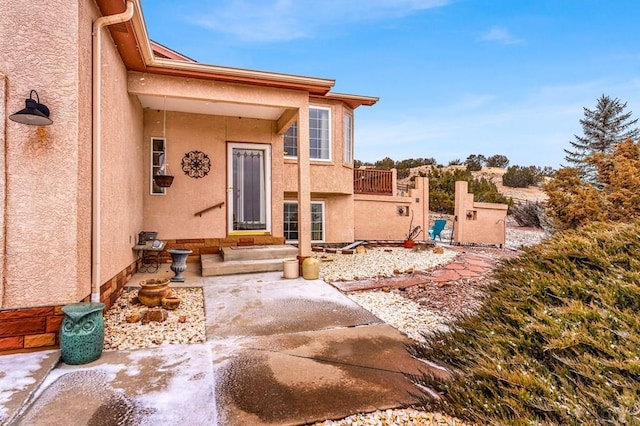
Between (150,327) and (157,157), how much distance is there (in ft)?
15.7

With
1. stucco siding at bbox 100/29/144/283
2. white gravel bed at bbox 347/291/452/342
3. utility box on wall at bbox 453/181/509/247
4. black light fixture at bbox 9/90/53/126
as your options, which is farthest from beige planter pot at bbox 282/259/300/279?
utility box on wall at bbox 453/181/509/247

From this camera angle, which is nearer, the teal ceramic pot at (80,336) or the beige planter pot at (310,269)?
the teal ceramic pot at (80,336)

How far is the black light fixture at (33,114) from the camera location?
2.94m

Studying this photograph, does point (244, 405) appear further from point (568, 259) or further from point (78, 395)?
point (568, 259)

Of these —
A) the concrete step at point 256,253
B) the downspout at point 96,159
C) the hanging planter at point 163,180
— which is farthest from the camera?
the concrete step at point 256,253

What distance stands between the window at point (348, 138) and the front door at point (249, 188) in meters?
3.75

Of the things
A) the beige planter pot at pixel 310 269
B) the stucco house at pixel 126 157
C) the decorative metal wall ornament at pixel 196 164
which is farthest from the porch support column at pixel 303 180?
the decorative metal wall ornament at pixel 196 164

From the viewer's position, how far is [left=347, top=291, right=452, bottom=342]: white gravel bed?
12.8 feet

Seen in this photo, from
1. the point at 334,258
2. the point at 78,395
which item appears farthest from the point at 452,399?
the point at 334,258

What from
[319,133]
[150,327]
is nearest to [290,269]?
[150,327]

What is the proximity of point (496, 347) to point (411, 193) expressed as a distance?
1236 cm

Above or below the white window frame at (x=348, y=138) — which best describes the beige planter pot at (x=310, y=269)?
below

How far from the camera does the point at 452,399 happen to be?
7.45 ft

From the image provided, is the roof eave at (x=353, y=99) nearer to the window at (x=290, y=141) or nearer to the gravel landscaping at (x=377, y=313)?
the window at (x=290, y=141)
